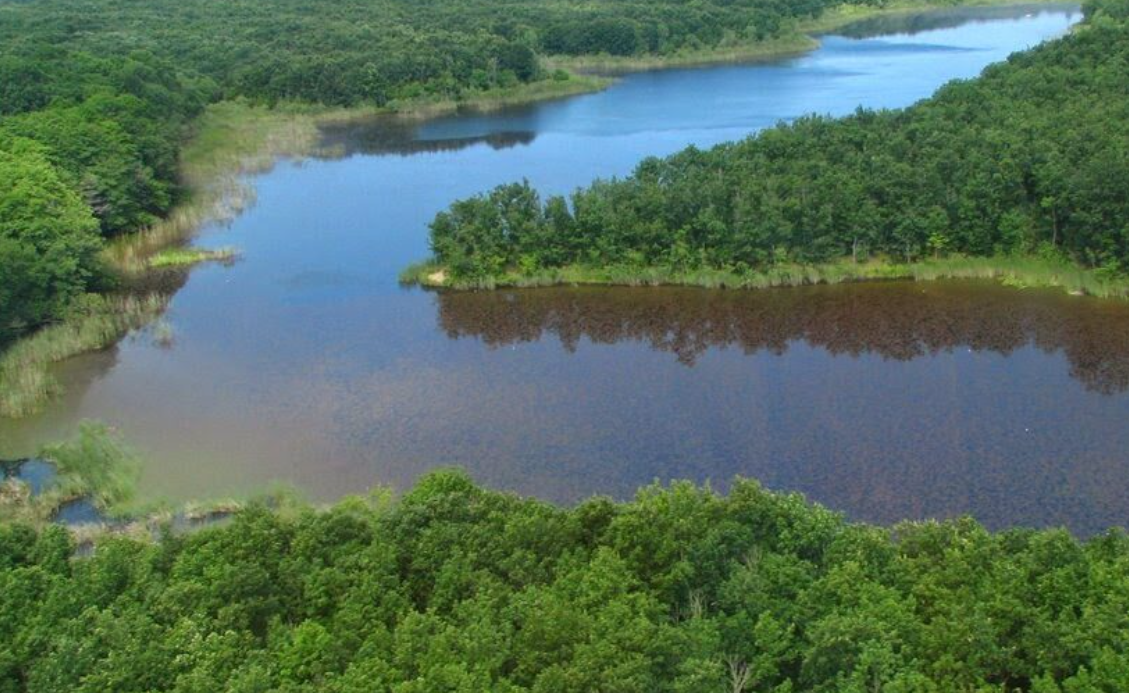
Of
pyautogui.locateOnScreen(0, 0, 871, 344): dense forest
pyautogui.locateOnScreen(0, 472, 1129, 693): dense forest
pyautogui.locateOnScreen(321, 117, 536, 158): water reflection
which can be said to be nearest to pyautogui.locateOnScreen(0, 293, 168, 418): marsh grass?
pyautogui.locateOnScreen(0, 0, 871, 344): dense forest

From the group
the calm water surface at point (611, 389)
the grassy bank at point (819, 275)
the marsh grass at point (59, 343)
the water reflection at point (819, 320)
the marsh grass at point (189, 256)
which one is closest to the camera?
the calm water surface at point (611, 389)

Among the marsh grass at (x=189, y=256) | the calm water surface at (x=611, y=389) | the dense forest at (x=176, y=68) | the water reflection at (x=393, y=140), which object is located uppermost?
the dense forest at (x=176, y=68)

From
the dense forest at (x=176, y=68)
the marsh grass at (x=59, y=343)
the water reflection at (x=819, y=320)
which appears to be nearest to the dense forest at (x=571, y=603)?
the marsh grass at (x=59, y=343)

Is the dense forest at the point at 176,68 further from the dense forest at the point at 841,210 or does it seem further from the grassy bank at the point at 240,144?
the dense forest at the point at 841,210

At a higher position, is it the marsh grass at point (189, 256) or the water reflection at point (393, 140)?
the water reflection at point (393, 140)

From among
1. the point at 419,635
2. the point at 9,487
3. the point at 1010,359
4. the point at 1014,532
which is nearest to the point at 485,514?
the point at 419,635

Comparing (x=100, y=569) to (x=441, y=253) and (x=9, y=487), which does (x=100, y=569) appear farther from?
(x=441, y=253)
